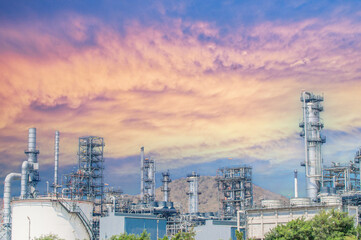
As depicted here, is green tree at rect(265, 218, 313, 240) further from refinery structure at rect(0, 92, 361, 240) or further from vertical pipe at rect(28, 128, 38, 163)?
vertical pipe at rect(28, 128, 38, 163)

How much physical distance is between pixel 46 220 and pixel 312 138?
130ft

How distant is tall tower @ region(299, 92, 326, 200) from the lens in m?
77.2

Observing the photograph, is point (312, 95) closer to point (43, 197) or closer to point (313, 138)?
point (313, 138)

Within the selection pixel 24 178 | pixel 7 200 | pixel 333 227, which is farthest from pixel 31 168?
pixel 333 227

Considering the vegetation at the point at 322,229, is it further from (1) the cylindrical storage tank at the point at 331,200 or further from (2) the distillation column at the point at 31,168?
(2) the distillation column at the point at 31,168

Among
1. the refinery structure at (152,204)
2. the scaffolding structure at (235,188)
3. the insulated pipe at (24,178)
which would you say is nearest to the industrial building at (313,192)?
the refinery structure at (152,204)

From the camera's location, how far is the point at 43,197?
64688mm

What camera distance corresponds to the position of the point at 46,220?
201 ft

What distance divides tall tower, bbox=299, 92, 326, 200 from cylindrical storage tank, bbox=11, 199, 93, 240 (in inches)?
1319

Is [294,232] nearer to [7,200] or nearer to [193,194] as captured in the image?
[7,200]

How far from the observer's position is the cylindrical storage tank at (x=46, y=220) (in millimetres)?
61156

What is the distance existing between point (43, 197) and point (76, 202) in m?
4.41

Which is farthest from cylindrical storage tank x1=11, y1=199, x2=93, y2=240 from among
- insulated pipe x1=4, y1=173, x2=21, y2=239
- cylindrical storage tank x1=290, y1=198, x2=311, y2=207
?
cylindrical storage tank x1=290, y1=198, x2=311, y2=207

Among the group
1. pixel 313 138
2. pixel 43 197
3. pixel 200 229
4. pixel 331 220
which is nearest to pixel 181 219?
pixel 200 229
